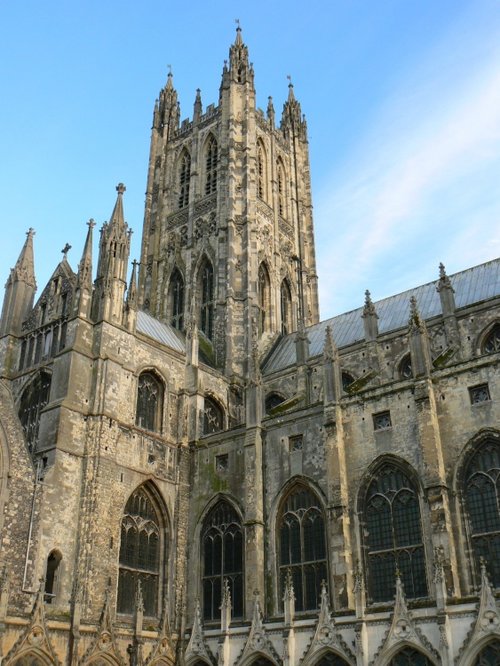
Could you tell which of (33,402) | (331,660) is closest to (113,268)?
(33,402)

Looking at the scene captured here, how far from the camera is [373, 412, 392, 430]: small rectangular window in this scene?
82.4 feet

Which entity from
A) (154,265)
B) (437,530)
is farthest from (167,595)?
(154,265)

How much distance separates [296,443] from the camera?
27.6 meters

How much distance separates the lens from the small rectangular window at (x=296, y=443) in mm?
27406

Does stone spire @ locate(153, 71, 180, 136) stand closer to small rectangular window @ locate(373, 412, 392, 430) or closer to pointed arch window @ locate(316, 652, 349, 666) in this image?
small rectangular window @ locate(373, 412, 392, 430)

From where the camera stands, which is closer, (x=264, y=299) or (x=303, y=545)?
(x=303, y=545)

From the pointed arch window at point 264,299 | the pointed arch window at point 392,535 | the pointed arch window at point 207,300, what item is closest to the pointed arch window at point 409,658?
the pointed arch window at point 392,535

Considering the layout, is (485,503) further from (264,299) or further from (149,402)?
(264,299)

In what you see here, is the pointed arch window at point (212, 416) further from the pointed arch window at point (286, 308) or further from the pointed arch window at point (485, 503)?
the pointed arch window at point (485, 503)

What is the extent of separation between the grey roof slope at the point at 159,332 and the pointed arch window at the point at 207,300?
3.14 meters

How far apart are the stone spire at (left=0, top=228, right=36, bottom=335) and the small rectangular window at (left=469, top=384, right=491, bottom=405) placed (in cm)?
2071

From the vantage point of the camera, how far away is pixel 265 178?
45875 mm

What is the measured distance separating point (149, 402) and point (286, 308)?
15435 millimetres

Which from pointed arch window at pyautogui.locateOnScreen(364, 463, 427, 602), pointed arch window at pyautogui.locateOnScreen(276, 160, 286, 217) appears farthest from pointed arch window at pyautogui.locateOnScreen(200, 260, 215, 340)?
pointed arch window at pyautogui.locateOnScreen(364, 463, 427, 602)
